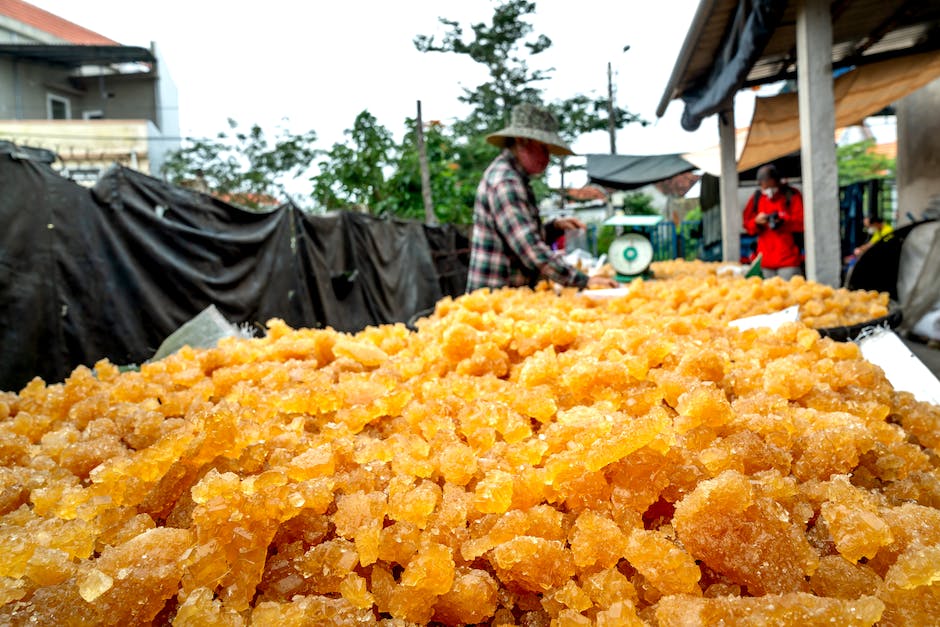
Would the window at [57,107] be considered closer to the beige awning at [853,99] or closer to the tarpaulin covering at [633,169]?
the tarpaulin covering at [633,169]

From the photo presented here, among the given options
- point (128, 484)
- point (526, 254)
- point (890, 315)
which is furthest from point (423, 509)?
point (526, 254)

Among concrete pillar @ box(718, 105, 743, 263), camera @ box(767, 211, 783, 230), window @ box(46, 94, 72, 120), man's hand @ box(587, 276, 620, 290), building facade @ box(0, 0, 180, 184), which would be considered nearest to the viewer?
man's hand @ box(587, 276, 620, 290)

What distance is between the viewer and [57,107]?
1873cm

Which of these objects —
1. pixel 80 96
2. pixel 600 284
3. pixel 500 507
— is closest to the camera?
pixel 500 507

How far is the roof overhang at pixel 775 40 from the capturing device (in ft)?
12.5

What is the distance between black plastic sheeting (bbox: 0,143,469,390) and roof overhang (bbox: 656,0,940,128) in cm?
404

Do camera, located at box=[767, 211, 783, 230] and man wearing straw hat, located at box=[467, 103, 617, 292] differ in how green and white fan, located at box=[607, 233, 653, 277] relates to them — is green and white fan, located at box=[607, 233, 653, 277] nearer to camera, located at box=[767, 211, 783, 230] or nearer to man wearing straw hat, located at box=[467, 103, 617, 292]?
man wearing straw hat, located at box=[467, 103, 617, 292]

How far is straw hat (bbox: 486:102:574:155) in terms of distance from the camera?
3150mm

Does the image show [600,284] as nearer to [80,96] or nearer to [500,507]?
[500,507]

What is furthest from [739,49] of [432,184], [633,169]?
[432,184]

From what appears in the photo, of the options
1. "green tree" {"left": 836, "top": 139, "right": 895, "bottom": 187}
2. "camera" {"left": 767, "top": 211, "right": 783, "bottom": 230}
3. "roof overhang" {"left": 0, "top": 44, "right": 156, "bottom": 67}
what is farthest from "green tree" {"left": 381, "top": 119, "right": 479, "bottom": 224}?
"green tree" {"left": 836, "top": 139, "right": 895, "bottom": 187}

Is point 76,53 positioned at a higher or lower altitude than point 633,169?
higher

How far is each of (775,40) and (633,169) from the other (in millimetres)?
5428

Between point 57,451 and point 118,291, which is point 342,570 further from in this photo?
point 118,291
